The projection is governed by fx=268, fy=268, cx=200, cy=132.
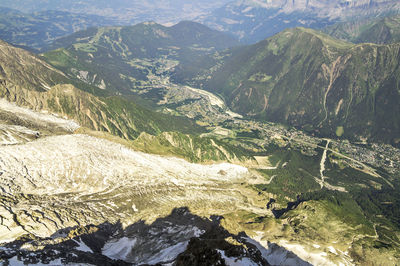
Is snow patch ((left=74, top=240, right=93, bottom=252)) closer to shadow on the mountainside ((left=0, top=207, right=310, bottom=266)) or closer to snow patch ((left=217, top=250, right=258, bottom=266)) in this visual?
shadow on the mountainside ((left=0, top=207, right=310, bottom=266))

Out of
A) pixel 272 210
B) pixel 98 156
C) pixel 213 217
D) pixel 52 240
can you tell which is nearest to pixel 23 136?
pixel 98 156

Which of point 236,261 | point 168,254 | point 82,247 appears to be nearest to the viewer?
point 236,261

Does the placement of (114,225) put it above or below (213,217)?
above

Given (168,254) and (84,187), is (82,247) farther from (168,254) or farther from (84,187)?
(84,187)

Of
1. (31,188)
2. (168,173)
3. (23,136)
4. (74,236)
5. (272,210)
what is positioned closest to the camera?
(74,236)

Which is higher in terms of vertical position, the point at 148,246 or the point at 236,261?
the point at 236,261

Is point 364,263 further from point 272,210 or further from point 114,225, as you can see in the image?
point 114,225

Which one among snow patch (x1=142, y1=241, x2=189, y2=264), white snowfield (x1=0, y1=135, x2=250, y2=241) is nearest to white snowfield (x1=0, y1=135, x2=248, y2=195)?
white snowfield (x1=0, y1=135, x2=250, y2=241)

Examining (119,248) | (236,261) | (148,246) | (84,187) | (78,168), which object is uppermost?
(78,168)

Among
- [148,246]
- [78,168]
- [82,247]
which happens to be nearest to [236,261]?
[148,246]

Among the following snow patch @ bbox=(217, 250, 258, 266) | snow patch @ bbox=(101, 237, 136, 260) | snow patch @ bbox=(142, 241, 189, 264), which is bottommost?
snow patch @ bbox=(101, 237, 136, 260)

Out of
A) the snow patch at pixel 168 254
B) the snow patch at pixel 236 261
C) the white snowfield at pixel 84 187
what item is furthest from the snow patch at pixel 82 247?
the snow patch at pixel 236 261
